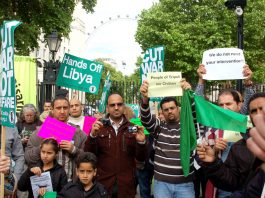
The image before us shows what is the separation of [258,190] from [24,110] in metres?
5.48

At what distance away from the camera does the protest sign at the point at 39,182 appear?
484cm

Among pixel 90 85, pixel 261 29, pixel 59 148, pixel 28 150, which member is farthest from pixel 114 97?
pixel 261 29

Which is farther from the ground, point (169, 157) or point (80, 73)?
point (80, 73)

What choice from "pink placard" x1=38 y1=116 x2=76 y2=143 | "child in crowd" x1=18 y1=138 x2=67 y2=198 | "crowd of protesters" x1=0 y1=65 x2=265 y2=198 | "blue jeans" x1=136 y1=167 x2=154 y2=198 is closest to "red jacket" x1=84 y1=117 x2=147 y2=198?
"crowd of protesters" x1=0 y1=65 x2=265 y2=198

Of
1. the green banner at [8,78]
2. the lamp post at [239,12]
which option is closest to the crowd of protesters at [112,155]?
the green banner at [8,78]

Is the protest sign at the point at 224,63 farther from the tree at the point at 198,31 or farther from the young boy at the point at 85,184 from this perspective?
the tree at the point at 198,31

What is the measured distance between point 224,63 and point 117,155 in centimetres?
195

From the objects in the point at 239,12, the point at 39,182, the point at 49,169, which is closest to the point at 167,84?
the point at 49,169

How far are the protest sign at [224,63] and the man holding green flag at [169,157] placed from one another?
0.83 meters

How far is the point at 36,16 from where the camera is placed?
61.2ft

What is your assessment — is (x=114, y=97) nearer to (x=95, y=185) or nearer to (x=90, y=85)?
(x=95, y=185)

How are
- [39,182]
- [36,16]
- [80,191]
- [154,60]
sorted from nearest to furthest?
[80,191], [39,182], [154,60], [36,16]

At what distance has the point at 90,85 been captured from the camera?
7820 millimetres

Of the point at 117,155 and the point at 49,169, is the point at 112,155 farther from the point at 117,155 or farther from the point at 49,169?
the point at 49,169
